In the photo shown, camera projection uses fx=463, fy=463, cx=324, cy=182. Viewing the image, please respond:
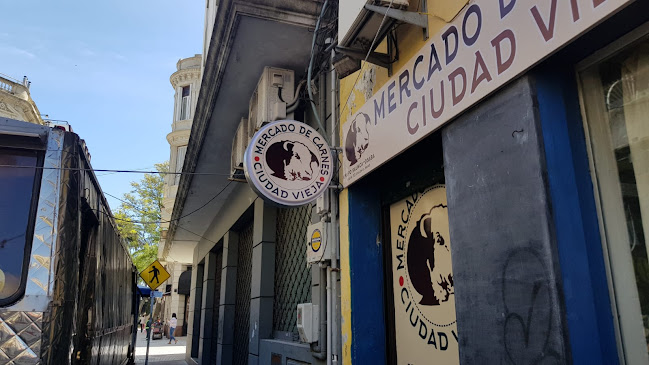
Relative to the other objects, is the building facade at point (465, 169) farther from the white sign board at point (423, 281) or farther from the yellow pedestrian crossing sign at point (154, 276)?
the yellow pedestrian crossing sign at point (154, 276)

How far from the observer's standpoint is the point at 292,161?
4.60m

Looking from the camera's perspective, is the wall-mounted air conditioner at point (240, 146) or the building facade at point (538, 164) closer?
the building facade at point (538, 164)

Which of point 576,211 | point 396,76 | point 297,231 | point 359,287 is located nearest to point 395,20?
point 396,76

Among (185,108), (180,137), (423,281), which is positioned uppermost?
(185,108)

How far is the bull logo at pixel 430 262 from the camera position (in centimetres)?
390

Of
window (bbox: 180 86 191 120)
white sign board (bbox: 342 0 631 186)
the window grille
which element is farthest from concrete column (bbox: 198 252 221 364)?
window (bbox: 180 86 191 120)

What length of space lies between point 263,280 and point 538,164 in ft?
19.1

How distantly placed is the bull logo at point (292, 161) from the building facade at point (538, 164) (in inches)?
46.3

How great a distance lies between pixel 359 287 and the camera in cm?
463

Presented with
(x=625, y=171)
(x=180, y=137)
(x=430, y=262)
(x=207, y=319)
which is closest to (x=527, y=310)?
(x=625, y=171)

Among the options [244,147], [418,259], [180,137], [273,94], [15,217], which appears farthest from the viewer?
[180,137]

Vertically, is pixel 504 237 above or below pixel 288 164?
below

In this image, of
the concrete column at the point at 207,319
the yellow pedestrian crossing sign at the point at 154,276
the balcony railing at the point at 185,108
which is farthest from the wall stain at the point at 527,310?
the balcony railing at the point at 185,108

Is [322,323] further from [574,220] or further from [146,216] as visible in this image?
A: [146,216]
